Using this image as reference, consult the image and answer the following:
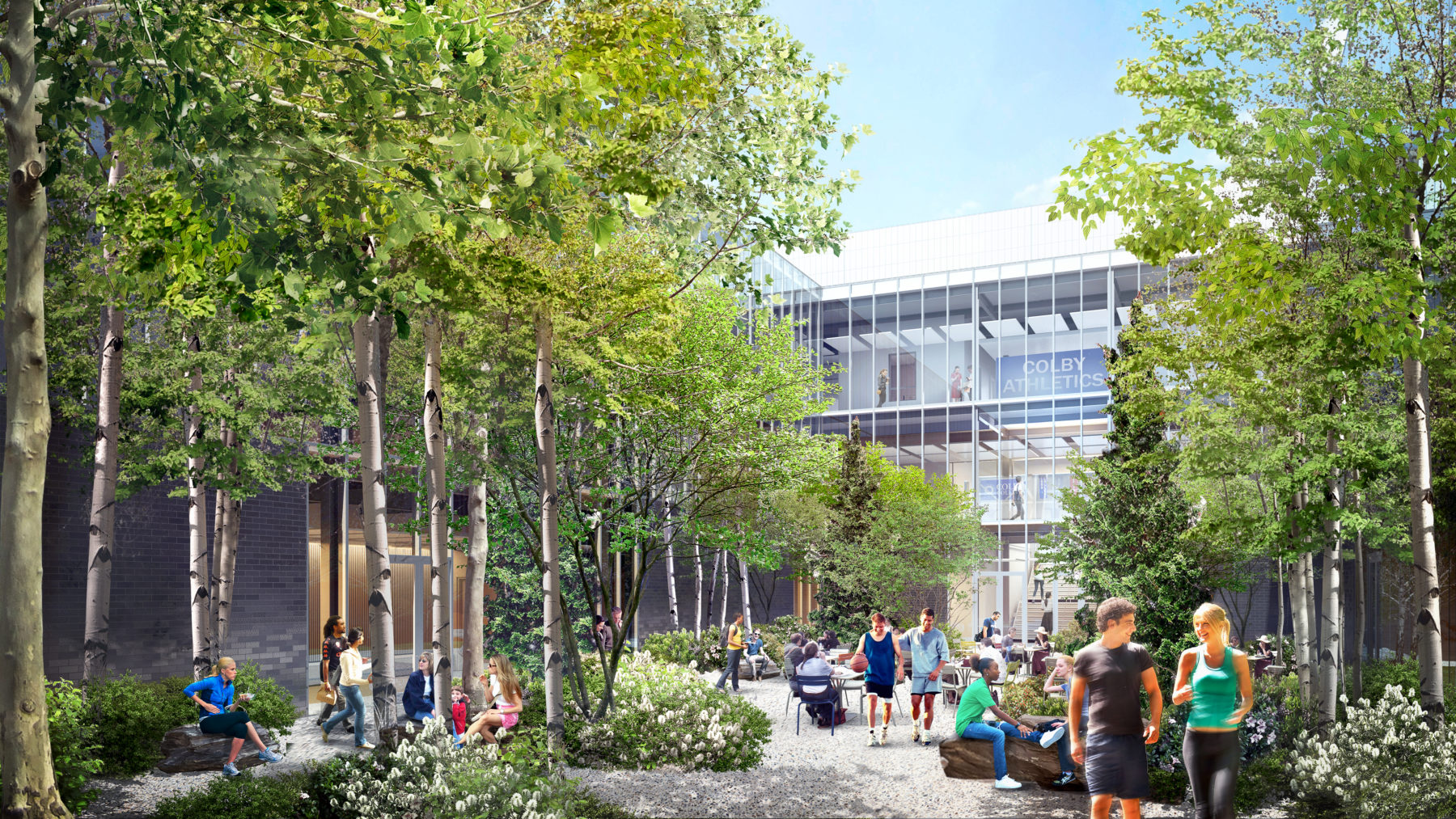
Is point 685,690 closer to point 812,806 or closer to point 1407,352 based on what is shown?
point 812,806

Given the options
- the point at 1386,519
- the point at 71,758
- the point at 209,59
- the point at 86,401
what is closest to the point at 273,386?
the point at 86,401

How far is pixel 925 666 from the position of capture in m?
14.0

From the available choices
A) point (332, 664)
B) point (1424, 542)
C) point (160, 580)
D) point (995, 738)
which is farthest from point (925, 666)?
point (160, 580)

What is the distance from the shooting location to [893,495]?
101 ft

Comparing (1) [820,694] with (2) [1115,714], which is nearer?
(2) [1115,714]

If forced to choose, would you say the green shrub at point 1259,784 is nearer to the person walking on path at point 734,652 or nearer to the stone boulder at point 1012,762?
the stone boulder at point 1012,762

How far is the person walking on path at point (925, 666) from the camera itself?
14.0m

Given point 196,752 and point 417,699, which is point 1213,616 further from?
point 196,752

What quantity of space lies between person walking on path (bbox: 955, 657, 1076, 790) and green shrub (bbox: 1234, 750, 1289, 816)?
1595mm

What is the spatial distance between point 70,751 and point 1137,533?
531 inches

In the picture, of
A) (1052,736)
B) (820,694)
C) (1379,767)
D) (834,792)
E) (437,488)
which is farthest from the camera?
(820,694)

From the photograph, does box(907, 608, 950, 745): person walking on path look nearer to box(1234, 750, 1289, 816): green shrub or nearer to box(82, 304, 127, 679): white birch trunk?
box(1234, 750, 1289, 816): green shrub

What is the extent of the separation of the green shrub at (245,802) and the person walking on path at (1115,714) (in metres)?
5.80

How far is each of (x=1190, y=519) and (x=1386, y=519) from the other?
5.98 meters
